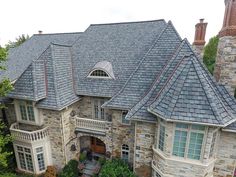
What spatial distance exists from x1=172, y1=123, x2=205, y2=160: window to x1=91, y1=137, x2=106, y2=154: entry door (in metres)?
8.63

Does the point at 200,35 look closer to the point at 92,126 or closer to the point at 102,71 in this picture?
the point at 102,71

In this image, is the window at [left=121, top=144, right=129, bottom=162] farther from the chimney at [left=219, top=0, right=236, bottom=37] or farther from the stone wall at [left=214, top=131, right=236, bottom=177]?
the chimney at [left=219, top=0, right=236, bottom=37]

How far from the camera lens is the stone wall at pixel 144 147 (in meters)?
11.3

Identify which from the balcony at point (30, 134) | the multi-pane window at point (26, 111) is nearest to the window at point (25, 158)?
the balcony at point (30, 134)

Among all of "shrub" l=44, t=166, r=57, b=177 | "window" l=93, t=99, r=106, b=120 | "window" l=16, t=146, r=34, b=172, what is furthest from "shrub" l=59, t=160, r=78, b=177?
"window" l=93, t=99, r=106, b=120

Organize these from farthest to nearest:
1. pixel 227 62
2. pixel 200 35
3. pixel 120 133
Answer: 1. pixel 200 35
2. pixel 120 133
3. pixel 227 62

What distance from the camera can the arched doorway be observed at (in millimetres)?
16828

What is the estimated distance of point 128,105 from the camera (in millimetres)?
12758

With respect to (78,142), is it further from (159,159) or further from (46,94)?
(159,159)

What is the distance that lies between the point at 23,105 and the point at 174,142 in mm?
12454

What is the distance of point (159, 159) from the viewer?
35.6 ft

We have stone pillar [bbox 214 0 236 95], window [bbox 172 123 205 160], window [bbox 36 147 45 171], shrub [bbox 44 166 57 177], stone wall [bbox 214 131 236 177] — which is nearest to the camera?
window [bbox 172 123 205 160]

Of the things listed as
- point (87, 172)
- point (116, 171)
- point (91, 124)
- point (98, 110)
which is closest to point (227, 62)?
point (116, 171)

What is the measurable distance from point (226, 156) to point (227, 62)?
605cm
